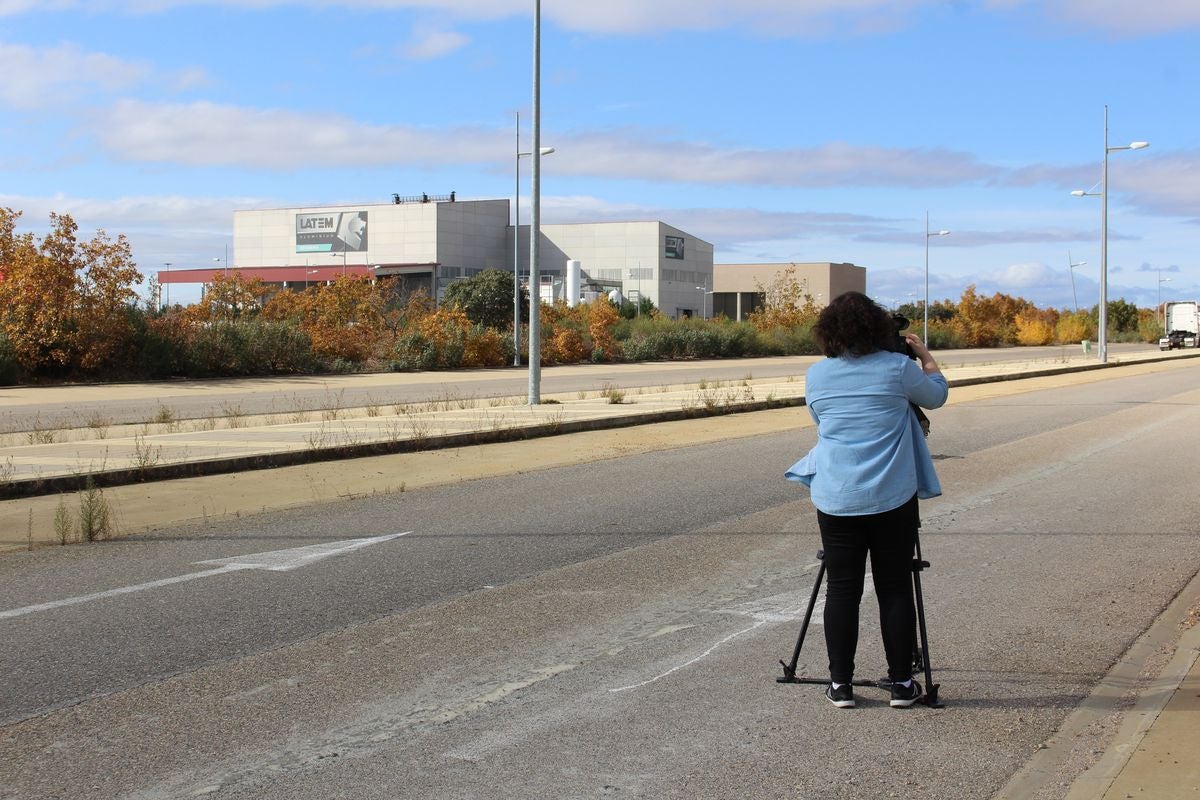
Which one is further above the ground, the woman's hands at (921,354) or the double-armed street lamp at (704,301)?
the double-armed street lamp at (704,301)

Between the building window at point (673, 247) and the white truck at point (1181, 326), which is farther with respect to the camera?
the building window at point (673, 247)

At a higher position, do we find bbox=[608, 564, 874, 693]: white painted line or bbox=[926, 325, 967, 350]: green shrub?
bbox=[926, 325, 967, 350]: green shrub

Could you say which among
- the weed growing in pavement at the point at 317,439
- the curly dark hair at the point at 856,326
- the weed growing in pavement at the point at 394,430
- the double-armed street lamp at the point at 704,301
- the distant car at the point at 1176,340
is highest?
the double-armed street lamp at the point at 704,301

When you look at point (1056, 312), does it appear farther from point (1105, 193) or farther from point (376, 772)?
point (376, 772)

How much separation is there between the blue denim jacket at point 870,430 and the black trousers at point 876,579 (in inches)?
3.8

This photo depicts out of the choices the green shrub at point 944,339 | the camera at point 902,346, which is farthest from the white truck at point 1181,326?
the camera at point 902,346

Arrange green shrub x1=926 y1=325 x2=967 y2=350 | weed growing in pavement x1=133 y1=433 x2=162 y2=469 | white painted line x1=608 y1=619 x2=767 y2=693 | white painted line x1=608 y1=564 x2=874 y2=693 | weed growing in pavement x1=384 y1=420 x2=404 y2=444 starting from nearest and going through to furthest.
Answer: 1. white painted line x1=608 y1=619 x2=767 y2=693
2. white painted line x1=608 y1=564 x2=874 y2=693
3. weed growing in pavement x1=133 y1=433 x2=162 y2=469
4. weed growing in pavement x1=384 y1=420 x2=404 y2=444
5. green shrub x1=926 y1=325 x2=967 y2=350

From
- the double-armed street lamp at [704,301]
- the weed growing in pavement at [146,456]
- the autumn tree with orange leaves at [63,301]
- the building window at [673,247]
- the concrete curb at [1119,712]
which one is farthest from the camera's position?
the double-armed street lamp at [704,301]

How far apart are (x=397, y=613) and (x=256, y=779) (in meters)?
2.51

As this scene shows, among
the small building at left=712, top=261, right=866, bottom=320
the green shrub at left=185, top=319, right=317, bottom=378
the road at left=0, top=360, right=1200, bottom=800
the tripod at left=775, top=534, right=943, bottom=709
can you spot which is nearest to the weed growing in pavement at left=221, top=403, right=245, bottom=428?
the road at left=0, top=360, right=1200, bottom=800

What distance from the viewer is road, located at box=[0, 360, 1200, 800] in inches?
180

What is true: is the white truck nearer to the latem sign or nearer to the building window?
the building window

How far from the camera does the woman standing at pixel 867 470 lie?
16.8 feet

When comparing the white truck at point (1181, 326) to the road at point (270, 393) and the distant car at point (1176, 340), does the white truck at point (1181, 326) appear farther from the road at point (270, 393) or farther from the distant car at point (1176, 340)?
the road at point (270, 393)
